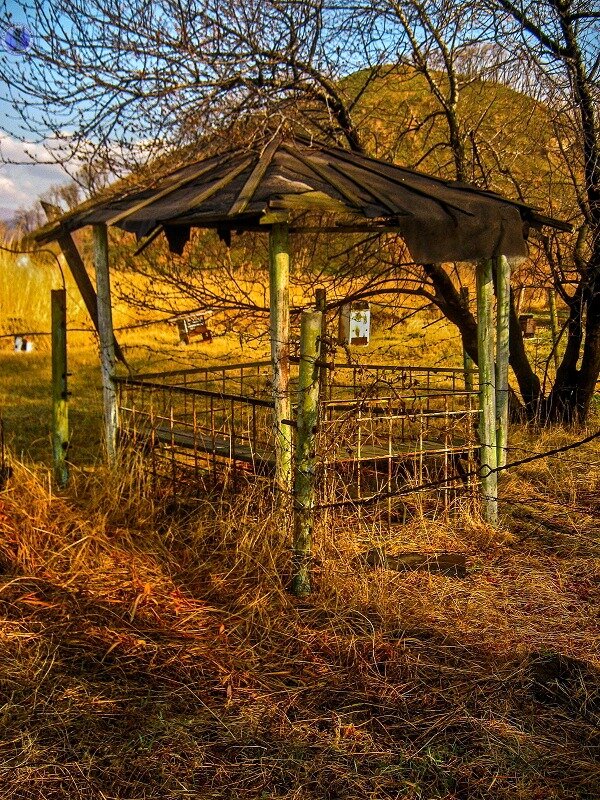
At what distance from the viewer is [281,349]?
18.4ft

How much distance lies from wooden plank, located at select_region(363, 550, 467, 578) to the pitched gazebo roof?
211cm

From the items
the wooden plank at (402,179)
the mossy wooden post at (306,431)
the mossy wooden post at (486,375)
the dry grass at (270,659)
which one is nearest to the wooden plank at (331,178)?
the wooden plank at (402,179)

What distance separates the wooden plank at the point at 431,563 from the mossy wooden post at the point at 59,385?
3.25 m

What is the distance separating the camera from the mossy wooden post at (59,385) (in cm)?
747

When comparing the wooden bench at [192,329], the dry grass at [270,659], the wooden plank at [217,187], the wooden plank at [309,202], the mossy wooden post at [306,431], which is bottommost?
the dry grass at [270,659]

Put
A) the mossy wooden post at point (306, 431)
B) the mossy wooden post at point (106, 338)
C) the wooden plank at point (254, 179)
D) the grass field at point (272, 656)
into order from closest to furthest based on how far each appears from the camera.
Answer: the grass field at point (272, 656), the mossy wooden post at point (306, 431), the wooden plank at point (254, 179), the mossy wooden post at point (106, 338)

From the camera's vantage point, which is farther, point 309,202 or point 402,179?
point 402,179

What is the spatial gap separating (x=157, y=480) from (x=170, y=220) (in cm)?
217

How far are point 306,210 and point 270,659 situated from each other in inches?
138

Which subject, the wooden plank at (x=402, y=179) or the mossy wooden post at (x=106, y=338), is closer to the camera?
the wooden plank at (x=402, y=179)

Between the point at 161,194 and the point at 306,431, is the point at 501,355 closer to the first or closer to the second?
the point at 306,431

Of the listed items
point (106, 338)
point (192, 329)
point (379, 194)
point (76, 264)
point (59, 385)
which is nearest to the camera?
point (379, 194)

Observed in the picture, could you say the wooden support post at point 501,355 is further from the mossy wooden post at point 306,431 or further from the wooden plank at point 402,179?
the mossy wooden post at point 306,431

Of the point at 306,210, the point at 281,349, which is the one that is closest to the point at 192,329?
the point at 306,210
